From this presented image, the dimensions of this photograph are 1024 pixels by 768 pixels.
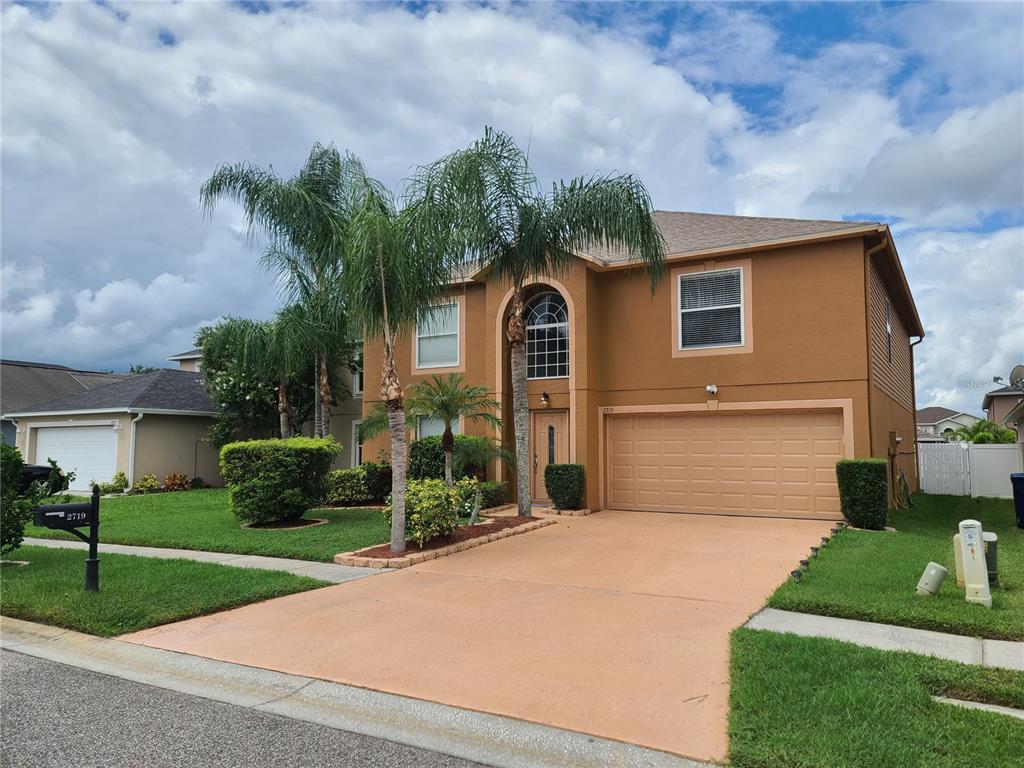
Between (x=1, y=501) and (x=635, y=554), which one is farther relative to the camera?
(x=635, y=554)

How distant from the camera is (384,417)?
12.9m

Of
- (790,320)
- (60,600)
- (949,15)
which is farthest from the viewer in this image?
(790,320)

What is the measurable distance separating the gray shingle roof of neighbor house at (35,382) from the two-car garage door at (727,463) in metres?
22.0

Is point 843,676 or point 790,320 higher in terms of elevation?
point 790,320

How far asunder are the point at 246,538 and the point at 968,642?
30.6ft

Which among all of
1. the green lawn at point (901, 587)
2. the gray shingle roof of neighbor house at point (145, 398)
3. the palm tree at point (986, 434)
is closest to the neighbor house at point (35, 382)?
the gray shingle roof of neighbor house at point (145, 398)

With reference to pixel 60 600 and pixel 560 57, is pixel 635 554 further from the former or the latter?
pixel 560 57

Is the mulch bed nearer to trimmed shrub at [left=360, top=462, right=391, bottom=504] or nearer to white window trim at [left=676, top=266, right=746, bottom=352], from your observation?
trimmed shrub at [left=360, top=462, right=391, bottom=504]

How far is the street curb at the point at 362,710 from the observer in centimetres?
350

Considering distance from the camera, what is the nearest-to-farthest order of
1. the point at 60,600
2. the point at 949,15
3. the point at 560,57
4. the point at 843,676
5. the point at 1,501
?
the point at 843,676
the point at 60,600
the point at 1,501
the point at 949,15
the point at 560,57

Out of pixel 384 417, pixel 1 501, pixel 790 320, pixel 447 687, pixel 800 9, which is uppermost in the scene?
pixel 800 9

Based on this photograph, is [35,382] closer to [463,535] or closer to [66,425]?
[66,425]

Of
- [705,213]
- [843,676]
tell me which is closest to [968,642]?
[843,676]

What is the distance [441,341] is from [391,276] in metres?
7.65
